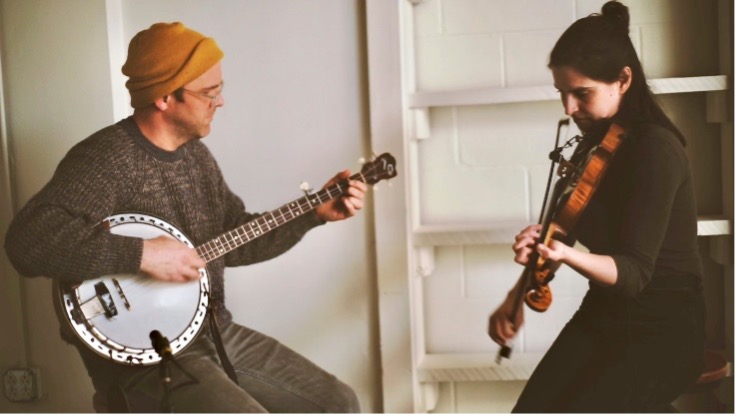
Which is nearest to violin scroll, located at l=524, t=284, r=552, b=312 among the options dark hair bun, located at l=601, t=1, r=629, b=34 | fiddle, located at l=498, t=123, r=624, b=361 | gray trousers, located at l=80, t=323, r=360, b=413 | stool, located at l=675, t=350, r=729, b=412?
fiddle, located at l=498, t=123, r=624, b=361

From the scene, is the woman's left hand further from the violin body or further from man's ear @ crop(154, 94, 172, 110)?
man's ear @ crop(154, 94, 172, 110)

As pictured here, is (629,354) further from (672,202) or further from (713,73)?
(713,73)

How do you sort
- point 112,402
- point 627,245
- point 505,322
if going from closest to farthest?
point 627,245
point 505,322
point 112,402

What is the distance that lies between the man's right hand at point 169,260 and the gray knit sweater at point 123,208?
22 millimetres

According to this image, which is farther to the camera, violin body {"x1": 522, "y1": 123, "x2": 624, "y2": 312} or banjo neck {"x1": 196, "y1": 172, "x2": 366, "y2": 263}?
banjo neck {"x1": 196, "y1": 172, "x2": 366, "y2": 263}

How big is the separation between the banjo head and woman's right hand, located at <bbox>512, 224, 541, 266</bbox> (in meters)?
0.73

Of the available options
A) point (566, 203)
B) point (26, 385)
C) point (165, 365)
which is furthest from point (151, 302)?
point (566, 203)

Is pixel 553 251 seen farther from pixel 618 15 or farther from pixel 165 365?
pixel 165 365

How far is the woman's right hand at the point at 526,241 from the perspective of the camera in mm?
2109

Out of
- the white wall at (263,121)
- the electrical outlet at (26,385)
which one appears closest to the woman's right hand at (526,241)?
the white wall at (263,121)

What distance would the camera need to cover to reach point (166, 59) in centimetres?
220

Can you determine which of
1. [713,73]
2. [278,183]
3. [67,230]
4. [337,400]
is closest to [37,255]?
[67,230]

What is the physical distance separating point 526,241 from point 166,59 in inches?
36.7

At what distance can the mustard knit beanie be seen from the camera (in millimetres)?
2186
